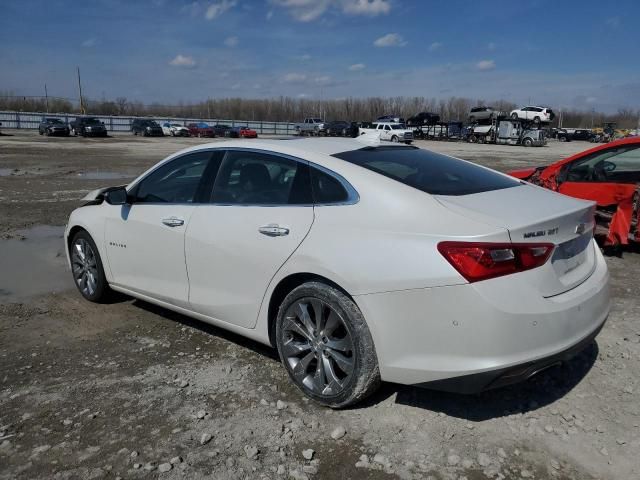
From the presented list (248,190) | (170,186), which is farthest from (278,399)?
(170,186)

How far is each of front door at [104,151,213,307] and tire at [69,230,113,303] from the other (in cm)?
28

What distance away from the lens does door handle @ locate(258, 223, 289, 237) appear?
3.29m

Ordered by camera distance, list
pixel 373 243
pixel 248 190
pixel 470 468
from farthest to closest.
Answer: pixel 248 190 → pixel 373 243 → pixel 470 468

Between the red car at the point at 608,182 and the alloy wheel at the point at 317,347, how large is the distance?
4.97 metres

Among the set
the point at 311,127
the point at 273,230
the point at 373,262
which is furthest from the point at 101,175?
the point at 311,127

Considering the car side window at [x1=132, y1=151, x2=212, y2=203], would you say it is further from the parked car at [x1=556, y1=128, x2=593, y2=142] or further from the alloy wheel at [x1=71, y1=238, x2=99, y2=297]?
the parked car at [x1=556, y1=128, x2=593, y2=142]

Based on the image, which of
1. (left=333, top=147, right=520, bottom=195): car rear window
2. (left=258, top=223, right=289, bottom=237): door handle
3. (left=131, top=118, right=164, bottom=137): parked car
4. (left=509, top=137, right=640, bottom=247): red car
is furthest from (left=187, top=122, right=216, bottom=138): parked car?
(left=258, top=223, right=289, bottom=237): door handle

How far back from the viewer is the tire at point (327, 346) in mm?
3002

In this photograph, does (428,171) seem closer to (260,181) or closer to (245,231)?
(260,181)

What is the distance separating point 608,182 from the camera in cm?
690

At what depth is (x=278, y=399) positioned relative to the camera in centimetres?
338

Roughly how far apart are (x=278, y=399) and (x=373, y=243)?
1.22 meters

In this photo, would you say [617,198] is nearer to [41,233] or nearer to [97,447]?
[97,447]

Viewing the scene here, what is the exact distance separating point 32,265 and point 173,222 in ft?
11.1
